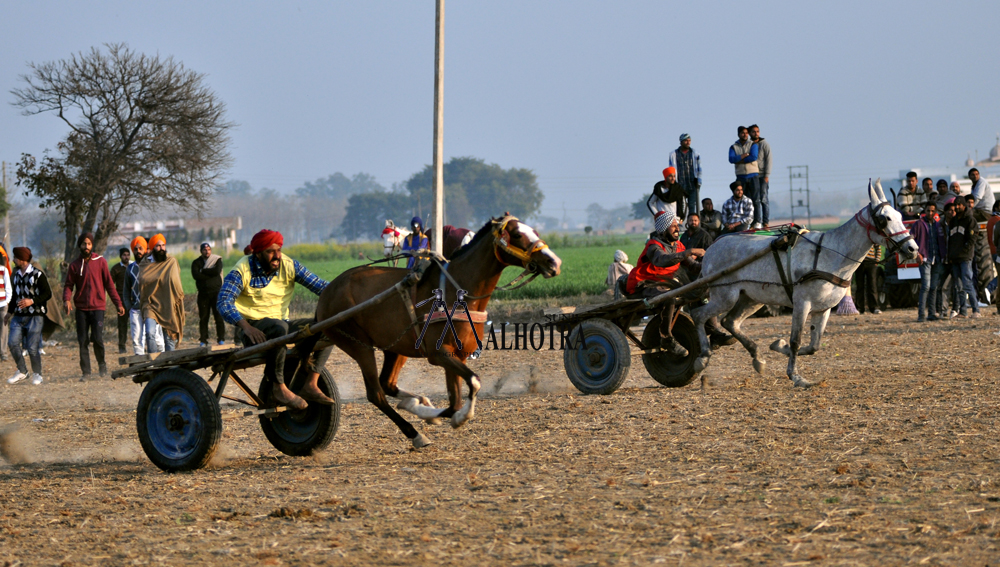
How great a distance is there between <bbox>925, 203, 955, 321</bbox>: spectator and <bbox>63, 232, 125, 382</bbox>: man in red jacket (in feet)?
43.8

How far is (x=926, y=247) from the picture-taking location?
17.8 metres

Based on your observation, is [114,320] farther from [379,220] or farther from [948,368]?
[379,220]

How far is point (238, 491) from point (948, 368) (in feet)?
28.4

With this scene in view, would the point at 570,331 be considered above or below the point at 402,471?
above

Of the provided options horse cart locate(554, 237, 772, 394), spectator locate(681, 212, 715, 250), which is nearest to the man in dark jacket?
spectator locate(681, 212, 715, 250)

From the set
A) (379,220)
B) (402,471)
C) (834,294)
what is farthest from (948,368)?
→ (379,220)

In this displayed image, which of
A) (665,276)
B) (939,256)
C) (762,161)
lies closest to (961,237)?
(939,256)

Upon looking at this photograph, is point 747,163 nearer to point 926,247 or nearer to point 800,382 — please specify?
point 926,247

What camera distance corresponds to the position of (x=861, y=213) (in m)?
10.7

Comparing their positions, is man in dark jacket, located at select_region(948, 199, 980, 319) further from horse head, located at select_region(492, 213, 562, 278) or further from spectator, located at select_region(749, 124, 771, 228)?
horse head, located at select_region(492, 213, 562, 278)

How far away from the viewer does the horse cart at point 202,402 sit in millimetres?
7406

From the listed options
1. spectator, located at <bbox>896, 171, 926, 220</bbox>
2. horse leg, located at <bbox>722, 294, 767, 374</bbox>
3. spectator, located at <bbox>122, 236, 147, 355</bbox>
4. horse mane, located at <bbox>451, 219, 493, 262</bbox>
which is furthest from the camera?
spectator, located at <bbox>896, 171, 926, 220</bbox>

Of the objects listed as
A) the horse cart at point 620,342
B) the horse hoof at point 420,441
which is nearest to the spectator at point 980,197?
the horse cart at point 620,342

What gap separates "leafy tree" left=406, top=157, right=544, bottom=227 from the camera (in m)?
142
